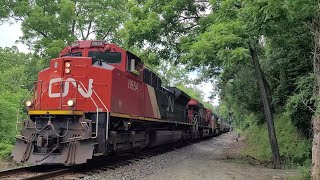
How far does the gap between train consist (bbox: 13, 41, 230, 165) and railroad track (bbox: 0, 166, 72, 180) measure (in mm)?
292

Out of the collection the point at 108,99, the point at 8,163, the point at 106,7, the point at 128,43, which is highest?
the point at 106,7

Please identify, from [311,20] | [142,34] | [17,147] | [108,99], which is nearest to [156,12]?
[142,34]

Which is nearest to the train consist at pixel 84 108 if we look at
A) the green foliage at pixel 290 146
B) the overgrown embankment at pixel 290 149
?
the overgrown embankment at pixel 290 149

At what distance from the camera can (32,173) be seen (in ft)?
30.4

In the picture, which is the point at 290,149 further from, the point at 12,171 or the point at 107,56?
the point at 12,171

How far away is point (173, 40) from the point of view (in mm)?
15547

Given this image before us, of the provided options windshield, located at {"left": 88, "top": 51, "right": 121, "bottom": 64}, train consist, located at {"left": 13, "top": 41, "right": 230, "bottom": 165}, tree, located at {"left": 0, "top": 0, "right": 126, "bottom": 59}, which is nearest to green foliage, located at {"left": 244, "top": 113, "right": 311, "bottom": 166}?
train consist, located at {"left": 13, "top": 41, "right": 230, "bottom": 165}

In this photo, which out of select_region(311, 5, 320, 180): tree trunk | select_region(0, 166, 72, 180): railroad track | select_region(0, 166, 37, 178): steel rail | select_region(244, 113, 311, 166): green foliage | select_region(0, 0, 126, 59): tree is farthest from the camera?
select_region(0, 0, 126, 59): tree

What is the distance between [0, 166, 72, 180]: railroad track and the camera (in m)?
8.26

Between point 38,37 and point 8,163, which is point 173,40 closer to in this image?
point 8,163

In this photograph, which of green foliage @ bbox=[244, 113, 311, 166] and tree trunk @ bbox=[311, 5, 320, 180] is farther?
green foliage @ bbox=[244, 113, 311, 166]

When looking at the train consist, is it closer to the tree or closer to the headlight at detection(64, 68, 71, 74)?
the headlight at detection(64, 68, 71, 74)

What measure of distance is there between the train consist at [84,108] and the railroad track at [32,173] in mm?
292

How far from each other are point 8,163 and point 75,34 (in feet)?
53.3
